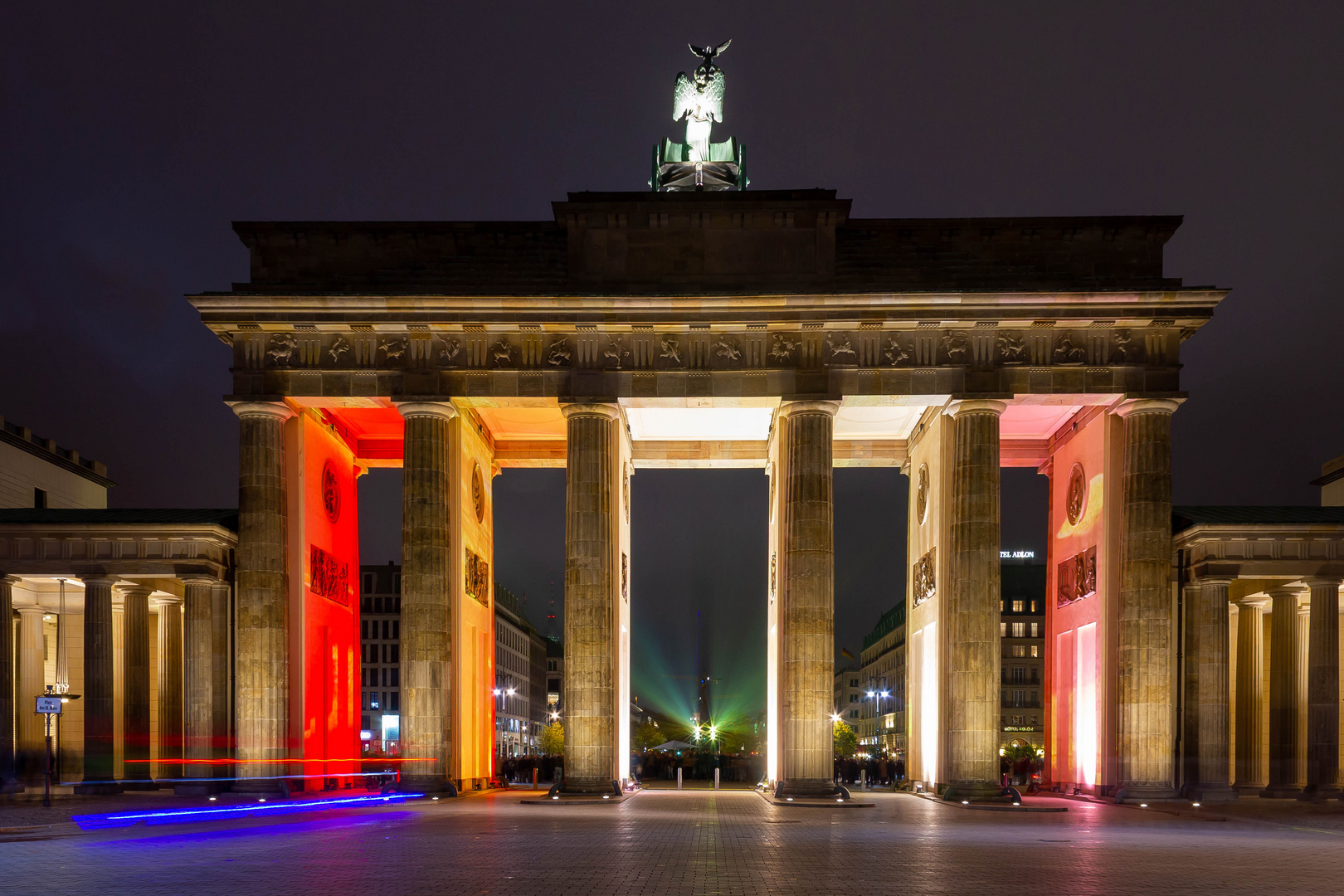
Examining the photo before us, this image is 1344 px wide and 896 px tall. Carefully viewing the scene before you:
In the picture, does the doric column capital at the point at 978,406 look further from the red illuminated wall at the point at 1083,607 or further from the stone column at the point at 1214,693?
the stone column at the point at 1214,693

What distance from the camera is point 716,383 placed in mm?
37594

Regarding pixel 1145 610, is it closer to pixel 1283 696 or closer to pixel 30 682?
pixel 1283 696

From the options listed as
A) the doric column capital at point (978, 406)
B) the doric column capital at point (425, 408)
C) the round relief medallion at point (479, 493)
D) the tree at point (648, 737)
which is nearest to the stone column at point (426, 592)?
the doric column capital at point (425, 408)

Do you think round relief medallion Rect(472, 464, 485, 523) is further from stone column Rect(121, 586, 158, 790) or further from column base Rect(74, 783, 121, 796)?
column base Rect(74, 783, 121, 796)

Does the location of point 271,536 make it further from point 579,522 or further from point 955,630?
point 955,630

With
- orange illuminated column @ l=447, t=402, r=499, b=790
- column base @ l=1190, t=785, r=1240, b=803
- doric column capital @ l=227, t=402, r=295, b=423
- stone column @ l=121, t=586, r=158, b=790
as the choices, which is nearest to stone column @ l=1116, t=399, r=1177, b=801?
column base @ l=1190, t=785, r=1240, b=803

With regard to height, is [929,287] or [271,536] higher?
[929,287]

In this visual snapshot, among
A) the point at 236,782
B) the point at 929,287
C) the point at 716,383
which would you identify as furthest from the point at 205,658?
the point at 929,287

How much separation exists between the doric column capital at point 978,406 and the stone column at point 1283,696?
1254 centimetres

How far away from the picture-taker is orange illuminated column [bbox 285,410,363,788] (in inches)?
1500

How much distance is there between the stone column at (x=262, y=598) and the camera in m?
36.4

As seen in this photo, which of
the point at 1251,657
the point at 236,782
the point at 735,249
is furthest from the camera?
the point at 1251,657

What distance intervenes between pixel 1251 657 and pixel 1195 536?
9.58 m

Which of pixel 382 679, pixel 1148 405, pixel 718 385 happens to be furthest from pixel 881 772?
pixel 382 679
